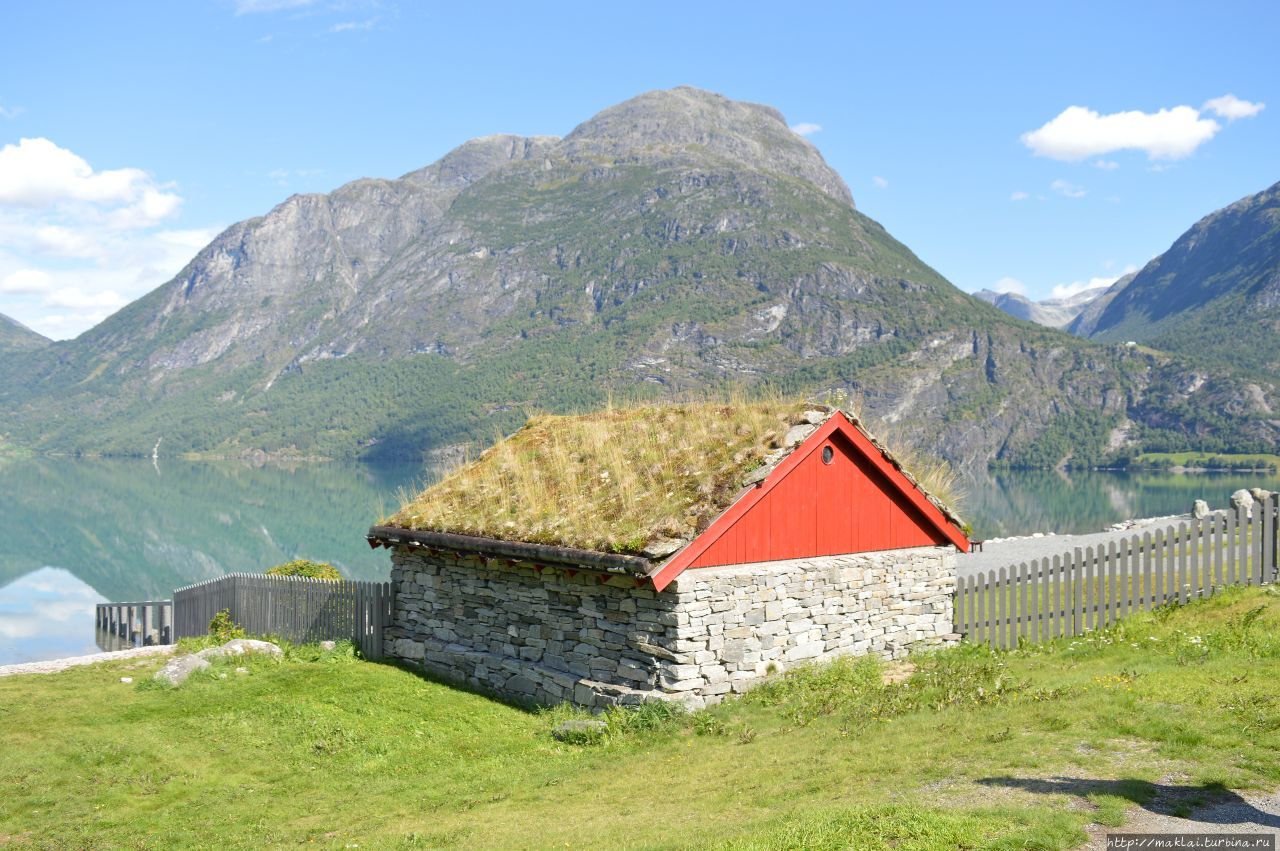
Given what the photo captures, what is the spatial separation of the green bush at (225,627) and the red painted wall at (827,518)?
11.9m

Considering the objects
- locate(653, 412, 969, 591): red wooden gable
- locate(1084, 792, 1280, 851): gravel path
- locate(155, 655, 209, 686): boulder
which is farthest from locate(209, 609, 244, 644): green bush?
locate(1084, 792, 1280, 851): gravel path

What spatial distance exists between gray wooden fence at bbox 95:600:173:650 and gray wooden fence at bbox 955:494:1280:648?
2041 cm

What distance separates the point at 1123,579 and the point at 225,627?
18.0m

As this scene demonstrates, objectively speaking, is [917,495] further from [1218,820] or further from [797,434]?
[1218,820]

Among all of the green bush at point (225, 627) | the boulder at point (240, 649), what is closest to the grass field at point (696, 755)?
the boulder at point (240, 649)

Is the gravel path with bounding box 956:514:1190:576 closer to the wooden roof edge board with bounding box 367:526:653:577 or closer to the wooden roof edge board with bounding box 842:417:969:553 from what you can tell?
the wooden roof edge board with bounding box 842:417:969:553

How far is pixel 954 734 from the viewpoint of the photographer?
10.7 metres

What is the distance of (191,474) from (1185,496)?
163 meters

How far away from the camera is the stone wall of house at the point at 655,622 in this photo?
47.0 feet

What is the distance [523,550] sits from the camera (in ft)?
51.9

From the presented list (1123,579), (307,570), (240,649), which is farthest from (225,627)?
(1123,579)

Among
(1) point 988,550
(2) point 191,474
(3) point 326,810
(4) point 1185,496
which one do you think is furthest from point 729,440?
(2) point 191,474

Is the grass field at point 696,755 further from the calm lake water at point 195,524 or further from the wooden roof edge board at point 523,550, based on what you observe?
the calm lake water at point 195,524

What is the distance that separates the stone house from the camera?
14375 millimetres
